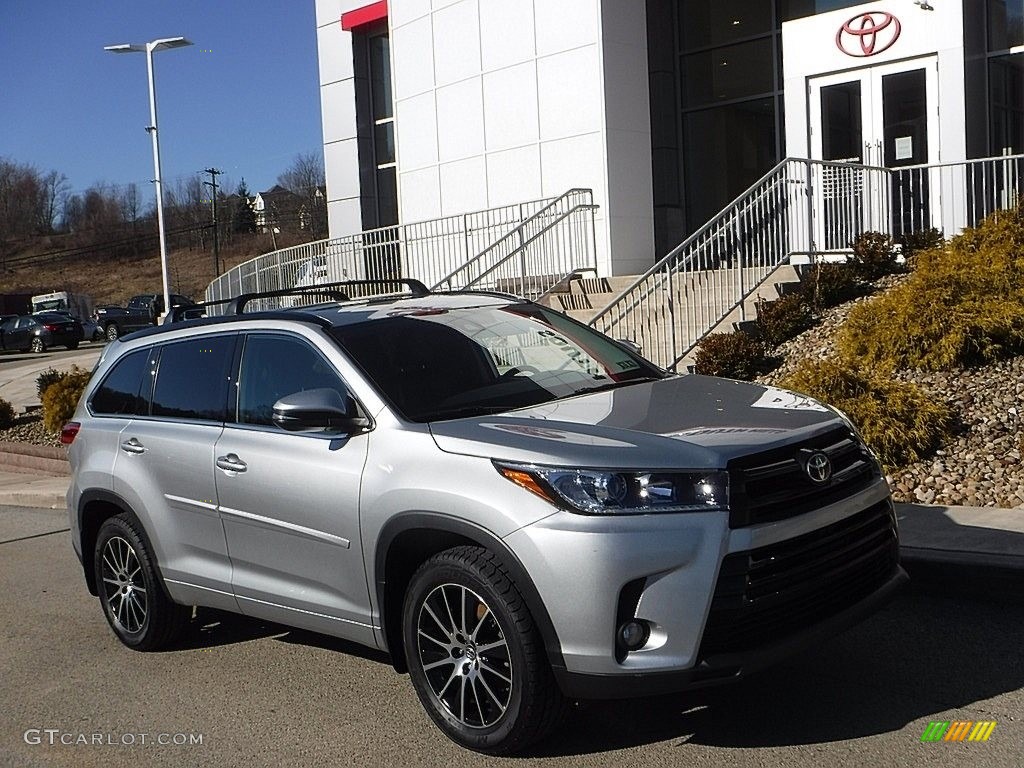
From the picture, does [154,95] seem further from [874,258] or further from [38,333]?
[874,258]

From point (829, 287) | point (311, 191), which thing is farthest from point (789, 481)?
point (311, 191)

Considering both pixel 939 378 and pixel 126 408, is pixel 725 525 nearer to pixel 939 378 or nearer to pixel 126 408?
pixel 126 408

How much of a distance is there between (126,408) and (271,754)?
252 centimetres

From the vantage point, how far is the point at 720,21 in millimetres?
20266

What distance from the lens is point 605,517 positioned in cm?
387

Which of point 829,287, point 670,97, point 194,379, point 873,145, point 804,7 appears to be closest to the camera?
point 194,379

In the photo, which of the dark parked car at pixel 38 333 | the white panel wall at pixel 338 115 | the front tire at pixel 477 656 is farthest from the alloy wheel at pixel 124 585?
the dark parked car at pixel 38 333

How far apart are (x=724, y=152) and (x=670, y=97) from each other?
149 centimetres

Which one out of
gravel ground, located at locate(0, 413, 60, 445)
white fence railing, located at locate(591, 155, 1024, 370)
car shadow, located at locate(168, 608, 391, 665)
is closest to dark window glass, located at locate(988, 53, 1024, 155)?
white fence railing, located at locate(591, 155, 1024, 370)

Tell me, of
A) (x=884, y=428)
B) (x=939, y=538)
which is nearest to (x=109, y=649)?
(x=939, y=538)

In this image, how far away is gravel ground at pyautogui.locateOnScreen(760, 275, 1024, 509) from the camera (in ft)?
24.8

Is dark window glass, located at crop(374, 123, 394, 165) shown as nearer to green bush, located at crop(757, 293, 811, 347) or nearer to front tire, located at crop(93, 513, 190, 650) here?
green bush, located at crop(757, 293, 811, 347)

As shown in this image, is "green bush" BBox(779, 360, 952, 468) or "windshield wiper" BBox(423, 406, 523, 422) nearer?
"windshield wiper" BBox(423, 406, 523, 422)

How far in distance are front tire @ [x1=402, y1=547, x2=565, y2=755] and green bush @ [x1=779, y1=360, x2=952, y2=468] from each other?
4699 millimetres
